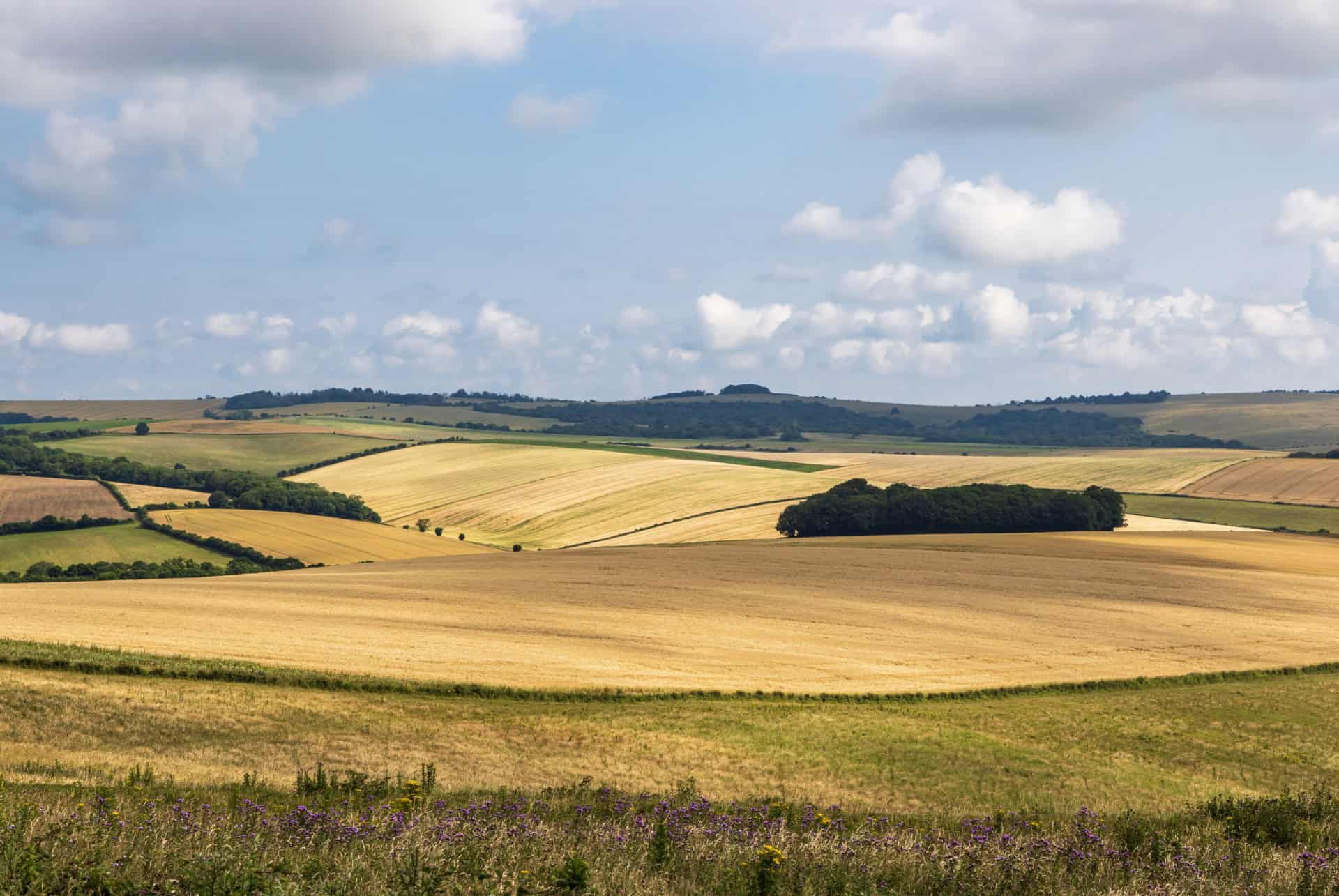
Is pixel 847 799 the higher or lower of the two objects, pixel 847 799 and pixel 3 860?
the lower

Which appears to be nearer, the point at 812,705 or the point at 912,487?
the point at 812,705

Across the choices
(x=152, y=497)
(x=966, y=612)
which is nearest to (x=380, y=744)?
(x=966, y=612)

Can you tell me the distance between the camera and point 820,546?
283 ft

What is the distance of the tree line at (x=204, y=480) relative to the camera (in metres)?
133

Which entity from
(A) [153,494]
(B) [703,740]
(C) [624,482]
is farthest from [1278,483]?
(A) [153,494]

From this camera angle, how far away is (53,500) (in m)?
115

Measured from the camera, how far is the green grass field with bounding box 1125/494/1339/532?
104625mm

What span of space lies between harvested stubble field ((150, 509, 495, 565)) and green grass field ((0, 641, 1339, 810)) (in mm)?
66518

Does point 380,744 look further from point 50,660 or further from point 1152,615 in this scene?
point 1152,615

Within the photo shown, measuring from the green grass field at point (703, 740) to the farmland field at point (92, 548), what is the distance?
64.5m

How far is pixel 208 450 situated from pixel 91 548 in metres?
91.0

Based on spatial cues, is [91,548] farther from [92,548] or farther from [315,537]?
[315,537]

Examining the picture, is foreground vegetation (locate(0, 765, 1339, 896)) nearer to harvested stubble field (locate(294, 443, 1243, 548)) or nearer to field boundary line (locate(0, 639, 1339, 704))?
field boundary line (locate(0, 639, 1339, 704))

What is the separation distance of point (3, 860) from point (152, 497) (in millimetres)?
126984
